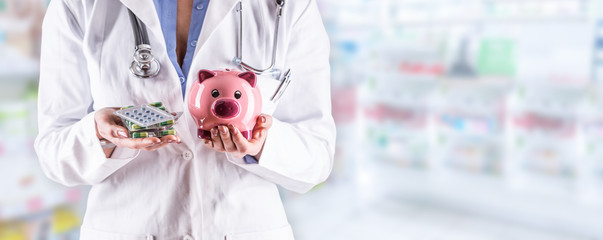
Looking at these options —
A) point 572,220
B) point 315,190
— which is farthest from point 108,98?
point 572,220

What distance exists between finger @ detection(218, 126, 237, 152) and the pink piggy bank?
48 millimetres

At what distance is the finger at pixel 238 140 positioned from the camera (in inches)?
33.5

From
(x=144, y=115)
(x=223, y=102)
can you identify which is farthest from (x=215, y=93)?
(x=144, y=115)

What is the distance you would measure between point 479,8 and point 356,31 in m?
1.08

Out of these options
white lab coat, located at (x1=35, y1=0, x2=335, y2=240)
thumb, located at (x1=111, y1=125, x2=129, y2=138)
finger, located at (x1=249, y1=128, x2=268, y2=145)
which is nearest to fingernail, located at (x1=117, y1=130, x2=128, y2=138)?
thumb, located at (x1=111, y1=125, x2=129, y2=138)

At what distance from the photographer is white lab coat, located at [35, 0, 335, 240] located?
100 centimetres

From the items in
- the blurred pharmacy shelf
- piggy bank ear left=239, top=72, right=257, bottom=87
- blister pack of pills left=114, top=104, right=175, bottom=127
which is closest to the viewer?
blister pack of pills left=114, top=104, right=175, bottom=127

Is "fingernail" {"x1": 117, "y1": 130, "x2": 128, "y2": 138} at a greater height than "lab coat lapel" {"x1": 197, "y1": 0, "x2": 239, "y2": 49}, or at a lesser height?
lesser

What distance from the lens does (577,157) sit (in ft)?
11.2

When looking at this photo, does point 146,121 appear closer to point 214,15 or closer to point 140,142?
point 140,142

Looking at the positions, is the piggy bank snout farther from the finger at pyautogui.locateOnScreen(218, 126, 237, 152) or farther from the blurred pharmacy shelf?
the blurred pharmacy shelf

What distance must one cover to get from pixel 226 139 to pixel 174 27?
333mm

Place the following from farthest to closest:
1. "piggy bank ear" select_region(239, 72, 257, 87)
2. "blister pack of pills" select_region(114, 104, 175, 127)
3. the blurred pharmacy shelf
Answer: the blurred pharmacy shelf, "piggy bank ear" select_region(239, 72, 257, 87), "blister pack of pills" select_region(114, 104, 175, 127)

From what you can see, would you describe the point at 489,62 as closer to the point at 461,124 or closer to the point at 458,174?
the point at 461,124
